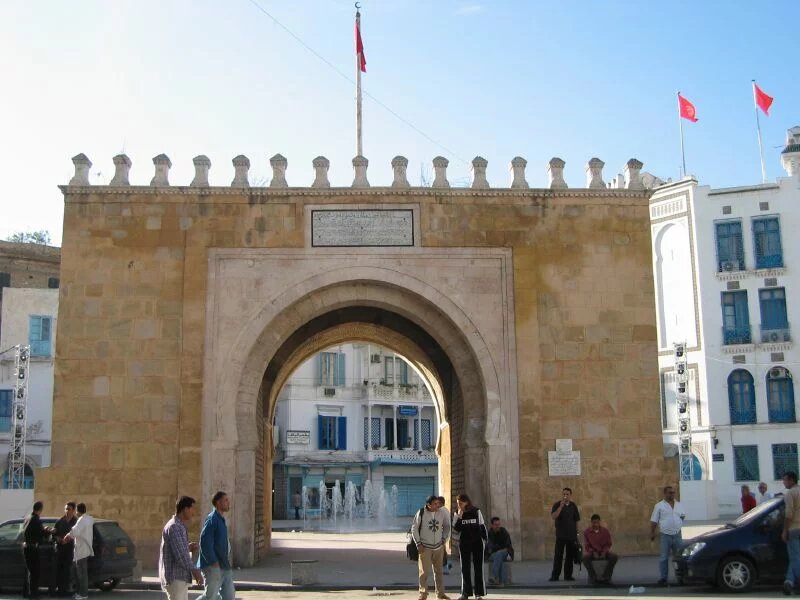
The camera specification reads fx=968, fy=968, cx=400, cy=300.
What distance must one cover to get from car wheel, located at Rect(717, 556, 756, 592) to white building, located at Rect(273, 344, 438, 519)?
28361mm

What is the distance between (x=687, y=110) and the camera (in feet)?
105

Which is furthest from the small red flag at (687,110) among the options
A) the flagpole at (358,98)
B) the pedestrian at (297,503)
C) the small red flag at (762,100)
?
the pedestrian at (297,503)

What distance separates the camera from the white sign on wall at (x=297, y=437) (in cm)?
3881

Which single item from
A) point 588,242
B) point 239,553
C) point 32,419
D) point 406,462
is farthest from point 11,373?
point 588,242

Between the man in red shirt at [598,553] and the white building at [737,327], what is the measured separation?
17.8 m

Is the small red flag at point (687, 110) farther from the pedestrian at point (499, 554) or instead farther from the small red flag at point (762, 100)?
the pedestrian at point (499, 554)

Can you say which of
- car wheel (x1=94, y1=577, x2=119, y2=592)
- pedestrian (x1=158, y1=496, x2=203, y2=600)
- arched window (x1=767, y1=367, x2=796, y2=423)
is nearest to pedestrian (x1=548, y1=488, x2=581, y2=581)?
car wheel (x1=94, y1=577, x2=119, y2=592)

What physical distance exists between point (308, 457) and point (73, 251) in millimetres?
24151

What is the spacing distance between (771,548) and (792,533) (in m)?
0.70

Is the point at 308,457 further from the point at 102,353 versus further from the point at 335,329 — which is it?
the point at 102,353

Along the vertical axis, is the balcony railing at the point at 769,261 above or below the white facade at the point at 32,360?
above

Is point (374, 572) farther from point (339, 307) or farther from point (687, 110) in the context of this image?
point (687, 110)

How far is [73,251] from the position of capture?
16.1 meters

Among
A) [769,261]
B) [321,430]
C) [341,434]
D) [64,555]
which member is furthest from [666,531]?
[341,434]
